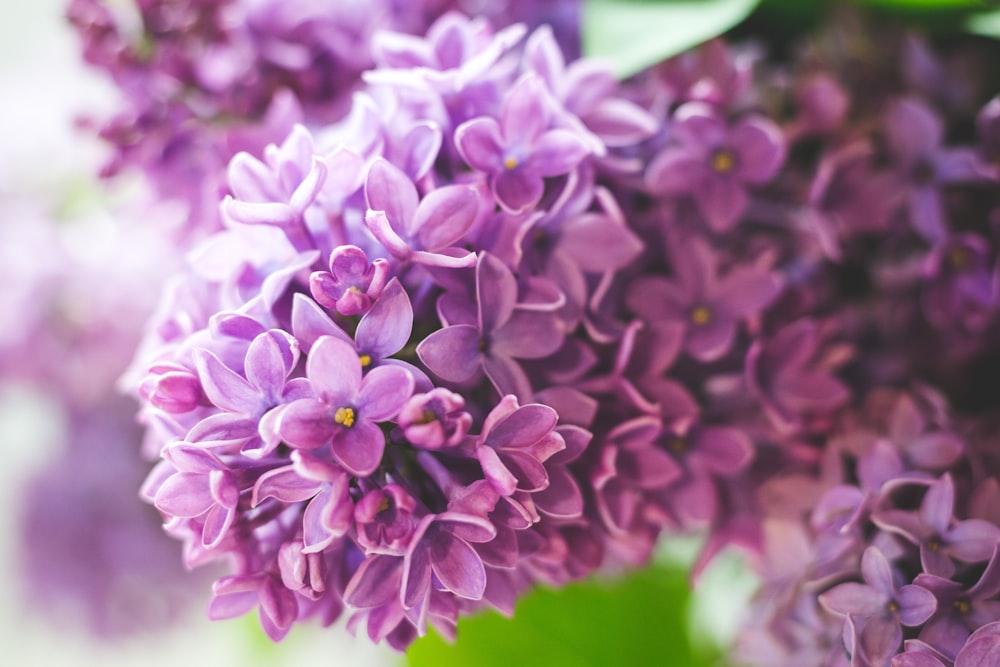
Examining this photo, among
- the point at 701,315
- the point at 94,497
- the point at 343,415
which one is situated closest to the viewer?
the point at 343,415

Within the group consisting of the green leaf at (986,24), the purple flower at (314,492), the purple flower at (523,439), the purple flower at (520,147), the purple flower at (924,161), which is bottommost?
the purple flower at (924,161)

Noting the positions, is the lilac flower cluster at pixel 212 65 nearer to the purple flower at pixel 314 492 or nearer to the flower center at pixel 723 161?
the flower center at pixel 723 161

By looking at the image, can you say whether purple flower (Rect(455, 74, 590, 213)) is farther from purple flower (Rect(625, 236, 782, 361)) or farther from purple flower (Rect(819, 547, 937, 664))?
purple flower (Rect(819, 547, 937, 664))

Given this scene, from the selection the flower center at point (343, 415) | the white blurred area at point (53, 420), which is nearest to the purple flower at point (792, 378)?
the flower center at point (343, 415)

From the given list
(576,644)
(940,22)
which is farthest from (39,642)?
(940,22)

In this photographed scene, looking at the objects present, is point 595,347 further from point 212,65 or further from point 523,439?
point 212,65

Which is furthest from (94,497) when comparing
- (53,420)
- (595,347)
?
(595,347)

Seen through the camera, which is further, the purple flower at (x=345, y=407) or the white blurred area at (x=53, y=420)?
the white blurred area at (x=53, y=420)

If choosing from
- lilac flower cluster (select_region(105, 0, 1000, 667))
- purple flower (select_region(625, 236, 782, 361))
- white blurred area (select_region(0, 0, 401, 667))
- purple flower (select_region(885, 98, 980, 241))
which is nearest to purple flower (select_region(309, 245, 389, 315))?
lilac flower cluster (select_region(105, 0, 1000, 667))
